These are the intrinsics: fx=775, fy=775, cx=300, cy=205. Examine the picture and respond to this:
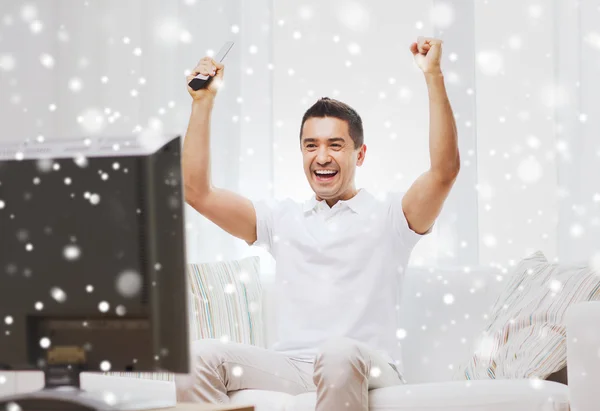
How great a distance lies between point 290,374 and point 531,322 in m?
0.59

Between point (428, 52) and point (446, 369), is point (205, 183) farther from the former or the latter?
point (446, 369)

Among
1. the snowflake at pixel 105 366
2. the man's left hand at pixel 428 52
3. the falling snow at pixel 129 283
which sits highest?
the man's left hand at pixel 428 52

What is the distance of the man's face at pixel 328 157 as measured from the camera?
2.21 meters

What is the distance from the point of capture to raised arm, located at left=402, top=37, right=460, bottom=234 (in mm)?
1806

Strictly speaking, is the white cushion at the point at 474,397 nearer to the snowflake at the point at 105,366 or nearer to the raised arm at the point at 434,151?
the raised arm at the point at 434,151

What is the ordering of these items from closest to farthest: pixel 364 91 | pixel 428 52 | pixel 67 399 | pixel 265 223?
pixel 67 399 < pixel 428 52 < pixel 265 223 < pixel 364 91

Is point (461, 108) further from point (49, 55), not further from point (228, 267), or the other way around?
point (49, 55)

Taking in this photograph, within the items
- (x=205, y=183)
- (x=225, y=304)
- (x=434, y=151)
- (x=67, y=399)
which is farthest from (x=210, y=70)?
(x=225, y=304)

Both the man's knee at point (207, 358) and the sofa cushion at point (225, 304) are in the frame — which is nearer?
the man's knee at point (207, 358)

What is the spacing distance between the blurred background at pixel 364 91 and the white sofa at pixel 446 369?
0.45m

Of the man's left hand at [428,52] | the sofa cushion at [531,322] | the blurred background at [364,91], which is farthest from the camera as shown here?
the blurred background at [364,91]

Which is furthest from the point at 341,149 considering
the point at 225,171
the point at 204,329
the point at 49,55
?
the point at 49,55

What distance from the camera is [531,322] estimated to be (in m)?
1.81

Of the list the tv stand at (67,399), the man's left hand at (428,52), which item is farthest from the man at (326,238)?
the tv stand at (67,399)
